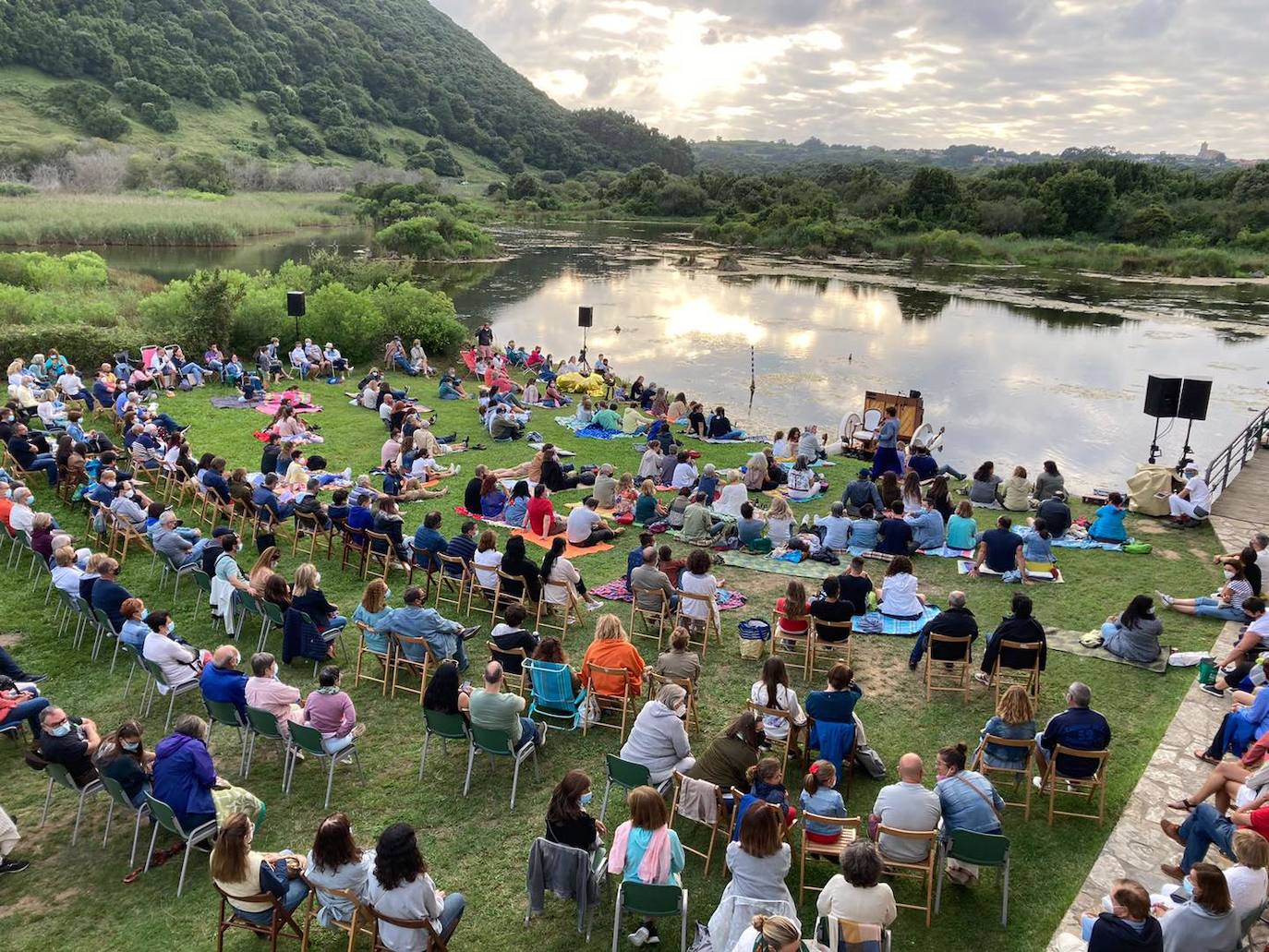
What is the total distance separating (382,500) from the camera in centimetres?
1115

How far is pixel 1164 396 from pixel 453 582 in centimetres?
1290

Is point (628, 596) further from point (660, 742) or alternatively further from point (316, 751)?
point (316, 751)

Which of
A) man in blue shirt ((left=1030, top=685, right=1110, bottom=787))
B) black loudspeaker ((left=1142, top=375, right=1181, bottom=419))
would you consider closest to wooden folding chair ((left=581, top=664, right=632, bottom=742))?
man in blue shirt ((left=1030, top=685, right=1110, bottom=787))

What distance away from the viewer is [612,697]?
747 cm

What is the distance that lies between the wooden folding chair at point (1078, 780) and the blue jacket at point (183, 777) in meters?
6.09

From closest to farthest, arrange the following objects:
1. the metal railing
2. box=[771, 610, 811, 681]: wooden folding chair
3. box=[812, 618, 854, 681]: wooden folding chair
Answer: box=[812, 618, 854, 681]: wooden folding chair, box=[771, 610, 811, 681]: wooden folding chair, the metal railing

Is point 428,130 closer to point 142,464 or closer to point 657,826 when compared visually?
point 142,464

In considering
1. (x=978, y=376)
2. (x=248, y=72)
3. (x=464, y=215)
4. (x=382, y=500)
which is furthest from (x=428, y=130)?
(x=382, y=500)

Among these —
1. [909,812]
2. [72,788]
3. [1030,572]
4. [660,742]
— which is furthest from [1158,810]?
[72,788]

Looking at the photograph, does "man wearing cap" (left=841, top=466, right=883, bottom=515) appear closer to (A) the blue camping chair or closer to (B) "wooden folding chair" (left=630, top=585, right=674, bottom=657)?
(B) "wooden folding chair" (left=630, top=585, right=674, bottom=657)

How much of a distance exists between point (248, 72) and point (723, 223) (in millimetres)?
92341

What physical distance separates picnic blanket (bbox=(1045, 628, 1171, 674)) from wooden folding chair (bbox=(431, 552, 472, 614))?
630 cm

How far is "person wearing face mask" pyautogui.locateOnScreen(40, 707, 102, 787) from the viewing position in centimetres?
607

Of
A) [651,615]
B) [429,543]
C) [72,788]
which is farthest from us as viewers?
[429,543]
